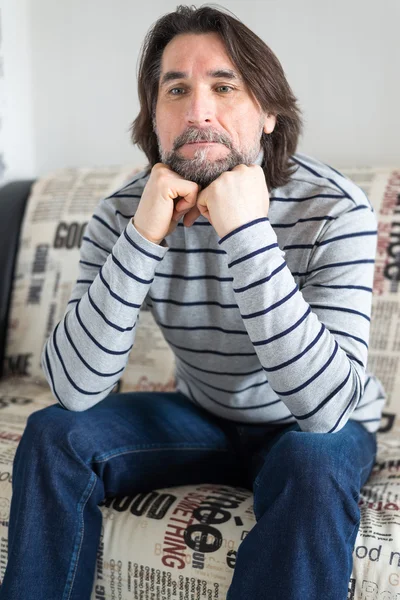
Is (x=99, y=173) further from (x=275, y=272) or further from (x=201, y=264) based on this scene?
(x=275, y=272)

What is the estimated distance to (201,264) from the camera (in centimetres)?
118

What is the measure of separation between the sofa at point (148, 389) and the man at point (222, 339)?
59 mm

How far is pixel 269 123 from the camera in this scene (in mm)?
1194

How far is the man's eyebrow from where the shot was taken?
109 centimetres

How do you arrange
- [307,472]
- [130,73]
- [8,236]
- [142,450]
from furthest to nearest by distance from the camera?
[130,73] < [8,236] < [142,450] < [307,472]

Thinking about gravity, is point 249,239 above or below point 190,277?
above

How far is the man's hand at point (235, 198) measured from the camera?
98cm

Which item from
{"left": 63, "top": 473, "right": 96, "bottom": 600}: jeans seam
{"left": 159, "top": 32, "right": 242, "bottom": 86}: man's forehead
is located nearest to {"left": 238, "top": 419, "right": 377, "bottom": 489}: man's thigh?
{"left": 63, "top": 473, "right": 96, "bottom": 600}: jeans seam

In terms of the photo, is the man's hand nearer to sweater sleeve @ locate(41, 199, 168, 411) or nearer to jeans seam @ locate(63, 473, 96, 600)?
sweater sleeve @ locate(41, 199, 168, 411)

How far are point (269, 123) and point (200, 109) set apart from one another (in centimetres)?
18

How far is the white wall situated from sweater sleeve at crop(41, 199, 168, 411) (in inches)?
37.1

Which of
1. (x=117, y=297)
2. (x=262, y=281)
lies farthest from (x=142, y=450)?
(x=262, y=281)

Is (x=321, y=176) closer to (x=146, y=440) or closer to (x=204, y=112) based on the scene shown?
(x=204, y=112)

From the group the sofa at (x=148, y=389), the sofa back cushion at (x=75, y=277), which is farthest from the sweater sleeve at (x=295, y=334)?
the sofa back cushion at (x=75, y=277)
